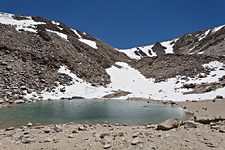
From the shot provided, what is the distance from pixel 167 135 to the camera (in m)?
14.7

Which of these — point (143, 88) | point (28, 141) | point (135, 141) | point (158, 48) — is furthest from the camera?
point (158, 48)

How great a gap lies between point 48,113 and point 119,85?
28844 millimetres

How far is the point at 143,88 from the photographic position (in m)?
54.3

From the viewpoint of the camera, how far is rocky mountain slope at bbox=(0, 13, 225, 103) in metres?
45.0

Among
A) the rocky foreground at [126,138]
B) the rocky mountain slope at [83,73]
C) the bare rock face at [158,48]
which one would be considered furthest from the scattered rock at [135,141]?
the bare rock face at [158,48]

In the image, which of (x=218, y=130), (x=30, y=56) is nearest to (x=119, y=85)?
(x=30, y=56)

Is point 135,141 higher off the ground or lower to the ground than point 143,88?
lower

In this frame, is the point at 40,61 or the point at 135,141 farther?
the point at 40,61

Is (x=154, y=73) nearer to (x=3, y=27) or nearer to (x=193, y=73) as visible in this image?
(x=193, y=73)

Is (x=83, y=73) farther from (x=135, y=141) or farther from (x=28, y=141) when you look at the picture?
(x=135, y=141)

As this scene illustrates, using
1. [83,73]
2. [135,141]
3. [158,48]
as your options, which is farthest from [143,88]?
[158,48]

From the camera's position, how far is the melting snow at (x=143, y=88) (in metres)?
44.6

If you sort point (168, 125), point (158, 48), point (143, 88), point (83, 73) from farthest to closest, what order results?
point (158, 48) → point (83, 73) → point (143, 88) → point (168, 125)

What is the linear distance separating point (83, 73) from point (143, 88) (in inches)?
449
